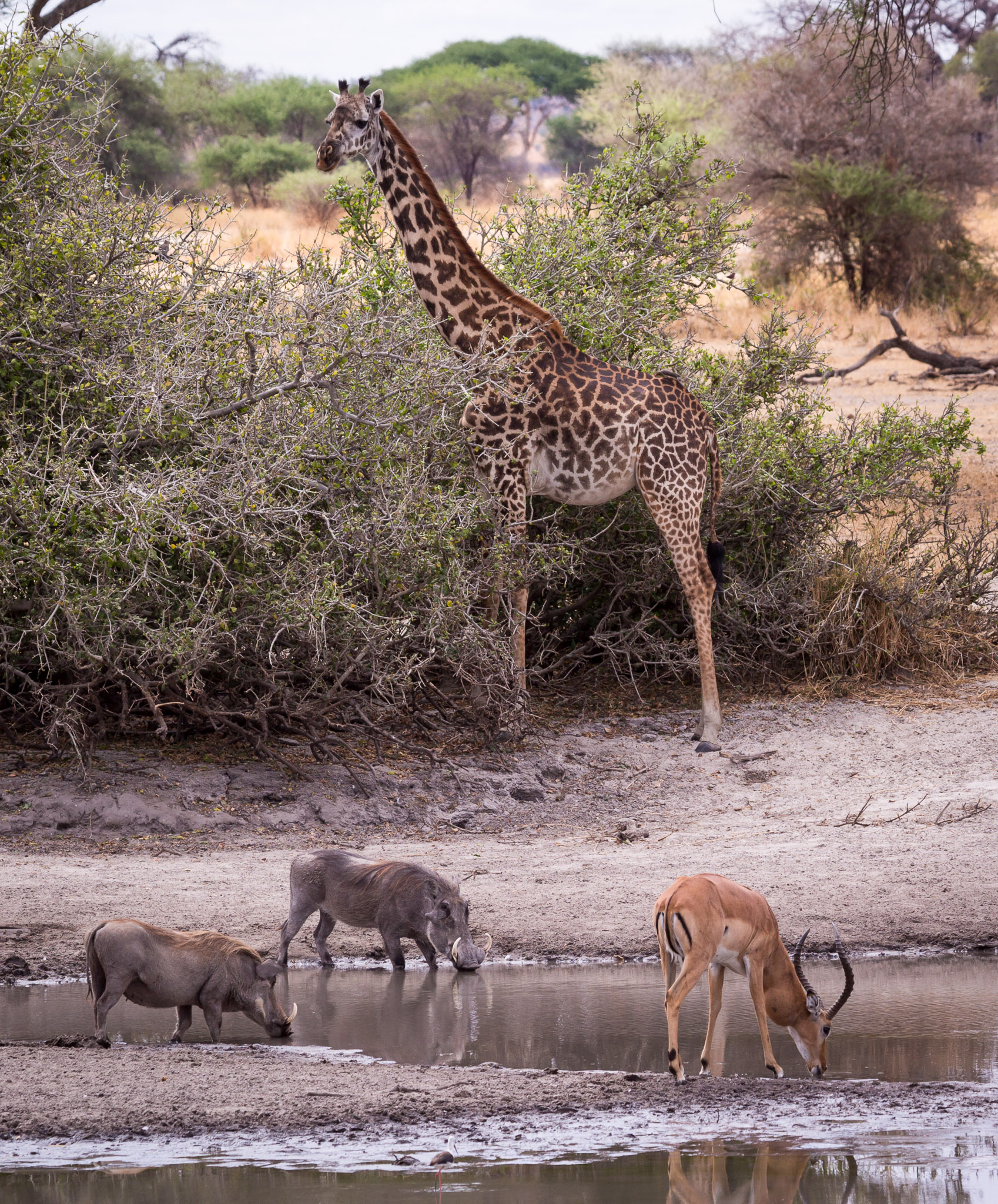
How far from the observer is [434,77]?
40.8 metres

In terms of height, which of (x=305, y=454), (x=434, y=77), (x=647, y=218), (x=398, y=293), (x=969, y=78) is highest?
(x=434, y=77)

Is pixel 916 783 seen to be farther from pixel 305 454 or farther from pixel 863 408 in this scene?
pixel 863 408

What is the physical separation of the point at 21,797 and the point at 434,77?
3640cm

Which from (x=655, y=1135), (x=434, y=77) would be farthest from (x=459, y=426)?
(x=434, y=77)

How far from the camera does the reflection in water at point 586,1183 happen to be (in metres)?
3.70

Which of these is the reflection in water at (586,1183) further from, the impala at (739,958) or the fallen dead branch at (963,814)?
the fallen dead branch at (963,814)

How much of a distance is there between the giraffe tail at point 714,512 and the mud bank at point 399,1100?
17.2ft

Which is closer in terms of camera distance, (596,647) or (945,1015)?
(945,1015)

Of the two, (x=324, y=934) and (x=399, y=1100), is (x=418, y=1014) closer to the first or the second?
(x=324, y=934)

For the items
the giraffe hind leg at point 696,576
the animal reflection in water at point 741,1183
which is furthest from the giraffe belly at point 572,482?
the animal reflection in water at point 741,1183

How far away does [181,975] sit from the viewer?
201 inches

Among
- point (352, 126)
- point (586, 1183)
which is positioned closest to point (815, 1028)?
point (586, 1183)

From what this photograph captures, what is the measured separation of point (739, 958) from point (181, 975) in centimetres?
185

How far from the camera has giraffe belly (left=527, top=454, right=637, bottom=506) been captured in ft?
29.9
